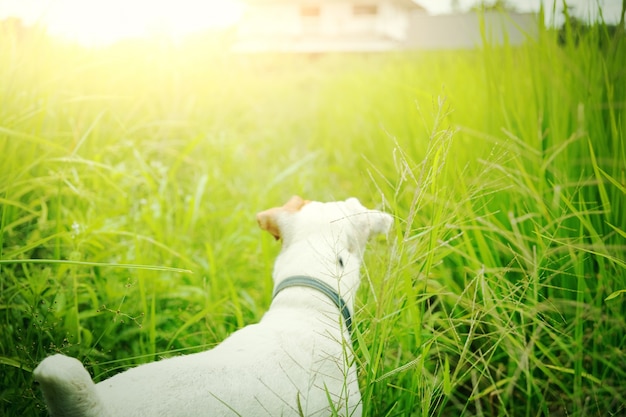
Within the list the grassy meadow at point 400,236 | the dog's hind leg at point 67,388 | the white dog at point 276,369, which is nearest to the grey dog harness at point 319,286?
the white dog at point 276,369

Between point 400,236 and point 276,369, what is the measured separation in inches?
20.8

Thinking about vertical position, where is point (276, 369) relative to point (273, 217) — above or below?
below

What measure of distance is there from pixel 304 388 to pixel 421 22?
1328 cm

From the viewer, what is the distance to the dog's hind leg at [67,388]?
926 millimetres

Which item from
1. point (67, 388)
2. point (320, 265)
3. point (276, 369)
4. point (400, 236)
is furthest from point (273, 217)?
point (67, 388)

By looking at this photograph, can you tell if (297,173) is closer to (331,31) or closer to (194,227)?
(194,227)

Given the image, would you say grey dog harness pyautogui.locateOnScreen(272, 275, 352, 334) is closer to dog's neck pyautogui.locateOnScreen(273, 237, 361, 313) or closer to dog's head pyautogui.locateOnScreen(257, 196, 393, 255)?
dog's neck pyautogui.locateOnScreen(273, 237, 361, 313)

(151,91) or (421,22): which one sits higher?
(421,22)

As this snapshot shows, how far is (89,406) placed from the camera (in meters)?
0.96

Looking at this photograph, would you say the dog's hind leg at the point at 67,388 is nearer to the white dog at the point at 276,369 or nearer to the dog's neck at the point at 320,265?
the white dog at the point at 276,369

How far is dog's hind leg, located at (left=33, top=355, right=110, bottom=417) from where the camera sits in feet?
3.04

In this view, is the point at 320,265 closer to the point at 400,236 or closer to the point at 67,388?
the point at 400,236

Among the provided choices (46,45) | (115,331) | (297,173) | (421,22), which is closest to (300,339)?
(115,331)

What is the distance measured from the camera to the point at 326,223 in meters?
1.73
